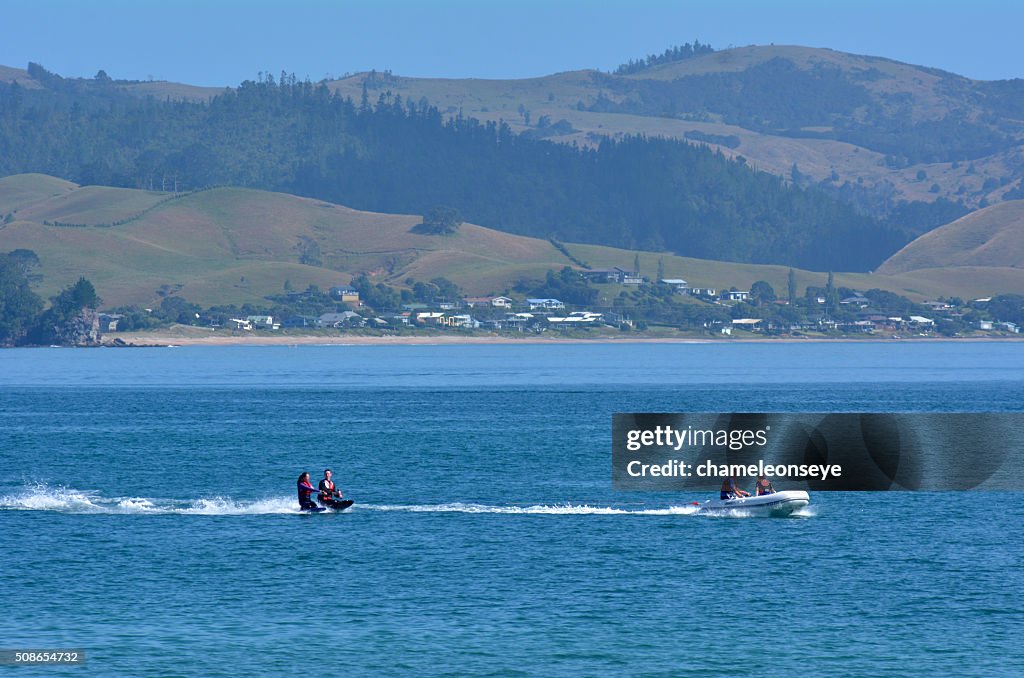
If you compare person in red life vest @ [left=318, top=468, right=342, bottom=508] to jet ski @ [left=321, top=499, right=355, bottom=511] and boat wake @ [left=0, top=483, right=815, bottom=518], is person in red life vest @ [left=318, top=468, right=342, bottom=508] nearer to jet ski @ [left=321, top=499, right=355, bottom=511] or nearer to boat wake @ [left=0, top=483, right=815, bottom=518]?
jet ski @ [left=321, top=499, right=355, bottom=511]

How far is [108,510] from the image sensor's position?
267ft

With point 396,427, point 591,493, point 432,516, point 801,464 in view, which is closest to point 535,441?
point 396,427

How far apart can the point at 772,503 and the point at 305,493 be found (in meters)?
21.9

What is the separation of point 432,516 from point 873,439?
3695cm

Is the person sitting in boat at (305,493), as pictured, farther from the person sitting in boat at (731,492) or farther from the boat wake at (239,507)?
the person sitting in boat at (731,492)

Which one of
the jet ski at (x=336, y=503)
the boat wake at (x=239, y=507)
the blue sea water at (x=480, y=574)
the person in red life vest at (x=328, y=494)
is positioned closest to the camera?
the blue sea water at (x=480, y=574)

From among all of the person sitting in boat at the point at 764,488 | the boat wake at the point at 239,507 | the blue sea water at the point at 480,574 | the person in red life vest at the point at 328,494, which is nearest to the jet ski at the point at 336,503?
the person in red life vest at the point at 328,494

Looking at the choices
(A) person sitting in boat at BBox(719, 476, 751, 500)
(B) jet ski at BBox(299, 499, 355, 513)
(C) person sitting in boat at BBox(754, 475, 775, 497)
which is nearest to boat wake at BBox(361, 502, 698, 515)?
(B) jet ski at BBox(299, 499, 355, 513)

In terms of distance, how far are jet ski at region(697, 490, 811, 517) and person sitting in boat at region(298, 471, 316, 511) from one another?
1955 centimetres

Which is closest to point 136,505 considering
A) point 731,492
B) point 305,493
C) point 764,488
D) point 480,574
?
point 305,493

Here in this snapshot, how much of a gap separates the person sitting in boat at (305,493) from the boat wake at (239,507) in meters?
1.30

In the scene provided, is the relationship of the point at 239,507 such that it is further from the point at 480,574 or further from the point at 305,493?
the point at 480,574

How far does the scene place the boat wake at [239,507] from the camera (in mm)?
79812

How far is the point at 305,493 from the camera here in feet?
255
